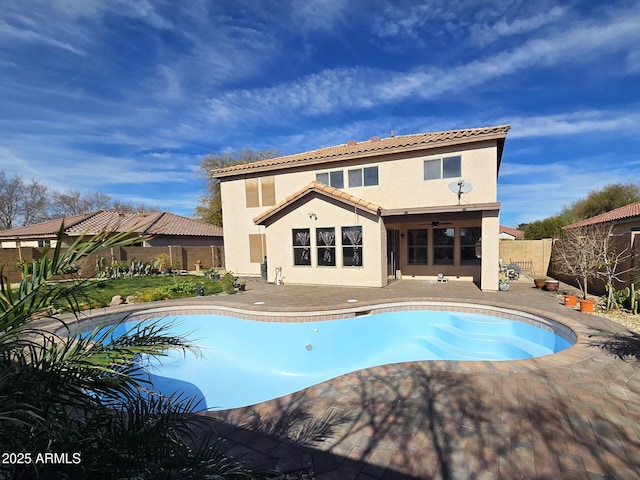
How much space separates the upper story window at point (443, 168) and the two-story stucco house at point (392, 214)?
0.15 ft

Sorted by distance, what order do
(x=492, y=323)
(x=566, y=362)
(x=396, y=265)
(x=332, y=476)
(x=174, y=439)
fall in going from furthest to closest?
(x=396, y=265) → (x=492, y=323) → (x=566, y=362) → (x=332, y=476) → (x=174, y=439)

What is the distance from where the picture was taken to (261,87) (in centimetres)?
1538

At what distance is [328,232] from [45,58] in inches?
502

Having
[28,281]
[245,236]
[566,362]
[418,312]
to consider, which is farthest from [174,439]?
[245,236]

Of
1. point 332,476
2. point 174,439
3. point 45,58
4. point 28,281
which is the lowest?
point 332,476

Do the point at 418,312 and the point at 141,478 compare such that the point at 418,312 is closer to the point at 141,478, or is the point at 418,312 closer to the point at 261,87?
A: the point at 141,478

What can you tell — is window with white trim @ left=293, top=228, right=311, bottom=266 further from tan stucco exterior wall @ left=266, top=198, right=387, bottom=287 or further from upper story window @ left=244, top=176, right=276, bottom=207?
upper story window @ left=244, top=176, right=276, bottom=207

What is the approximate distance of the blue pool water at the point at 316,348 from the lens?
24.2ft

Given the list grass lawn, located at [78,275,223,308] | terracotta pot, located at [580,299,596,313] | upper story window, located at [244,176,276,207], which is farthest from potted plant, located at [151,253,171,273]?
terracotta pot, located at [580,299,596,313]

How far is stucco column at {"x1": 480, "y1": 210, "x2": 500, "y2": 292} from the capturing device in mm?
12594

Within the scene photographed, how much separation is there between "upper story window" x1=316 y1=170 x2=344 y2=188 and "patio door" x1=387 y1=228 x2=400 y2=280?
3.89 meters

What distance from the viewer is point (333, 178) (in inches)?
653

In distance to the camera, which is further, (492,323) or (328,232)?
(328,232)

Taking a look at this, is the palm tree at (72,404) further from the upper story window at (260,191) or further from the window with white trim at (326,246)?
the upper story window at (260,191)
